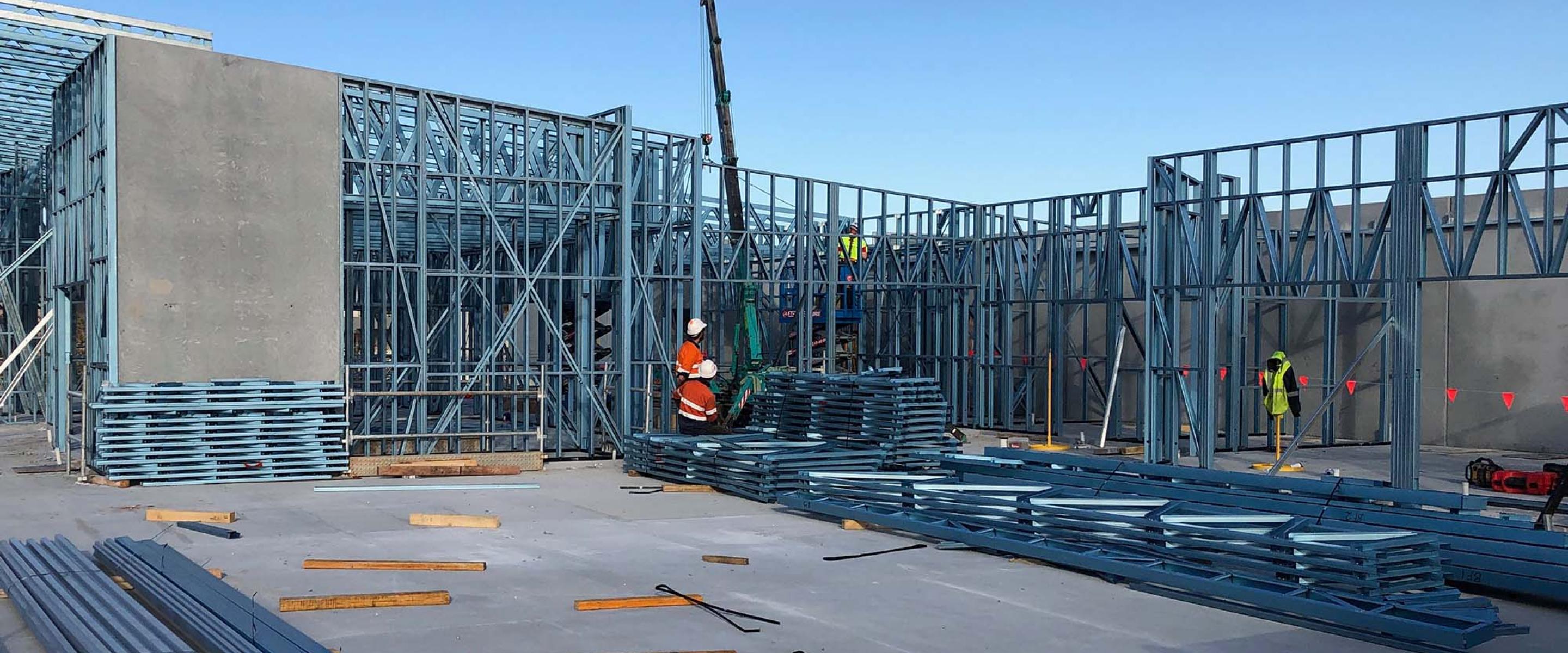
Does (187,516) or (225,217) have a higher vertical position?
(225,217)

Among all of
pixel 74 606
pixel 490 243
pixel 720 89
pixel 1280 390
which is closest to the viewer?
pixel 74 606

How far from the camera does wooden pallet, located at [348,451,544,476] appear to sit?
16.7m

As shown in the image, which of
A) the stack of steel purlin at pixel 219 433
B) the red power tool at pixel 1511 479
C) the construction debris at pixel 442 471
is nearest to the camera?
the stack of steel purlin at pixel 219 433

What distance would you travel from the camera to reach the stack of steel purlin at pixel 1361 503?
32.2ft

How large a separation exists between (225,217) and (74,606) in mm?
9404

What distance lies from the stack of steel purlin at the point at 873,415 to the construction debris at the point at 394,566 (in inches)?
275

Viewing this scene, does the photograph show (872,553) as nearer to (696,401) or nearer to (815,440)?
(815,440)

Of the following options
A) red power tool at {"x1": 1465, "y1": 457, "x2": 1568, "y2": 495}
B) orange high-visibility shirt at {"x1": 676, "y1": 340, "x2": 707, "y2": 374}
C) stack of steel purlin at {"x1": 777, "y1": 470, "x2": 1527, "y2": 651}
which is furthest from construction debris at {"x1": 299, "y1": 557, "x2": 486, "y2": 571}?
red power tool at {"x1": 1465, "y1": 457, "x2": 1568, "y2": 495}

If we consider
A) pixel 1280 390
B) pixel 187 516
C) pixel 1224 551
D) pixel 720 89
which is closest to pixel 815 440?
pixel 187 516

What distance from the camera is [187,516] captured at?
488 inches

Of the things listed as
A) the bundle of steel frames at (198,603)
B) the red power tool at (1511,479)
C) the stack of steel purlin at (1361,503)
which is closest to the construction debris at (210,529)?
the bundle of steel frames at (198,603)

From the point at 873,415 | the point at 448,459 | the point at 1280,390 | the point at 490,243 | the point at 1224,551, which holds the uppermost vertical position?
the point at 490,243

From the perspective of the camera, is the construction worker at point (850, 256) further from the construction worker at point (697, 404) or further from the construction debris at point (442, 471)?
the construction debris at point (442, 471)

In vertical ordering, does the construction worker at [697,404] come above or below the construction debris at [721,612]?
above
